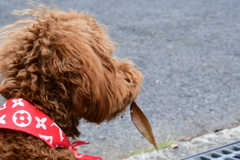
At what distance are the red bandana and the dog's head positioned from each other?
64 mm

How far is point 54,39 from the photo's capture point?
1952mm

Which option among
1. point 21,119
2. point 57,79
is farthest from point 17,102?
point 57,79

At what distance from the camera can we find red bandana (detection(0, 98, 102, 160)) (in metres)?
1.78

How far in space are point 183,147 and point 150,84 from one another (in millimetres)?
1804

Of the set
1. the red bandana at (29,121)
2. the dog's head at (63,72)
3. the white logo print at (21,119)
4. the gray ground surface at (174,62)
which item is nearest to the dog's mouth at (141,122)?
the dog's head at (63,72)

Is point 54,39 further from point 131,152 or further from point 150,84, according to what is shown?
point 150,84

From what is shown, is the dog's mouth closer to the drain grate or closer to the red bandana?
the red bandana

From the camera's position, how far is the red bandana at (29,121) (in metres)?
1.78

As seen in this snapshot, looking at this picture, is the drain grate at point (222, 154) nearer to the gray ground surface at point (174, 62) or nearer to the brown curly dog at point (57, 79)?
the gray ground surface at point (174, 62)

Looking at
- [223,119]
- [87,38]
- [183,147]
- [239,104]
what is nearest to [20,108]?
[87,38]

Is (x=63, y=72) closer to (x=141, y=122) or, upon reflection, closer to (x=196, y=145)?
(x=141, y=122)

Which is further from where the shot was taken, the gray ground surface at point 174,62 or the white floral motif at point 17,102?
the gray ground surface at point 174,62

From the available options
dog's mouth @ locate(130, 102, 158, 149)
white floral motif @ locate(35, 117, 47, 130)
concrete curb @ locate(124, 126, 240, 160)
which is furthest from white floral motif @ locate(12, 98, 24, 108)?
concrete curb @ locate(124, 126, 240, 160)

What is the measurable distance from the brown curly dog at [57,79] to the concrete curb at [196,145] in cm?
145
